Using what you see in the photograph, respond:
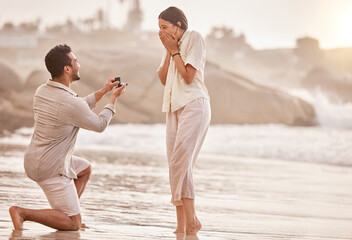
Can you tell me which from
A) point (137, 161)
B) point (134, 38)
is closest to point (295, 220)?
point (137, 161)

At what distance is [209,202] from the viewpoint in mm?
5805

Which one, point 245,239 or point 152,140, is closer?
point 245,239

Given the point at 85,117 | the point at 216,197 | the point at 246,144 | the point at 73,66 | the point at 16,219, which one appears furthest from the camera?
the point at 246,144

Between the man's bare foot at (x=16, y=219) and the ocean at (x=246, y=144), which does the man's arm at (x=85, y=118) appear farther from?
the ocean at (x=246, y=144)

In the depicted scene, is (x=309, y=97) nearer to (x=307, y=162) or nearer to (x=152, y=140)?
(x=152, y=140)

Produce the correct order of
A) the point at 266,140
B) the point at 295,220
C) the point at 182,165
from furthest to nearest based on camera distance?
the point at 266,140, the point at 295,220, the point at 182,165

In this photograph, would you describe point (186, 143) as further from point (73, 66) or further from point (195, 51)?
point (73, 66)

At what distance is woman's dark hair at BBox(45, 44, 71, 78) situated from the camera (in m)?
4.00

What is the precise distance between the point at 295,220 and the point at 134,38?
46565 mm

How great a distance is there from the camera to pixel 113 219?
4484mm

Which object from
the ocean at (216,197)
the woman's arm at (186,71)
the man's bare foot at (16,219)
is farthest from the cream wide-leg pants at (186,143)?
the man's bare foot at (16,219)

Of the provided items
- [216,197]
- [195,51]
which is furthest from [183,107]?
[216,197]

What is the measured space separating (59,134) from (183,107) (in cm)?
79

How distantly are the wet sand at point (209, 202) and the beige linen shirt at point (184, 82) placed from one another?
825 mm
